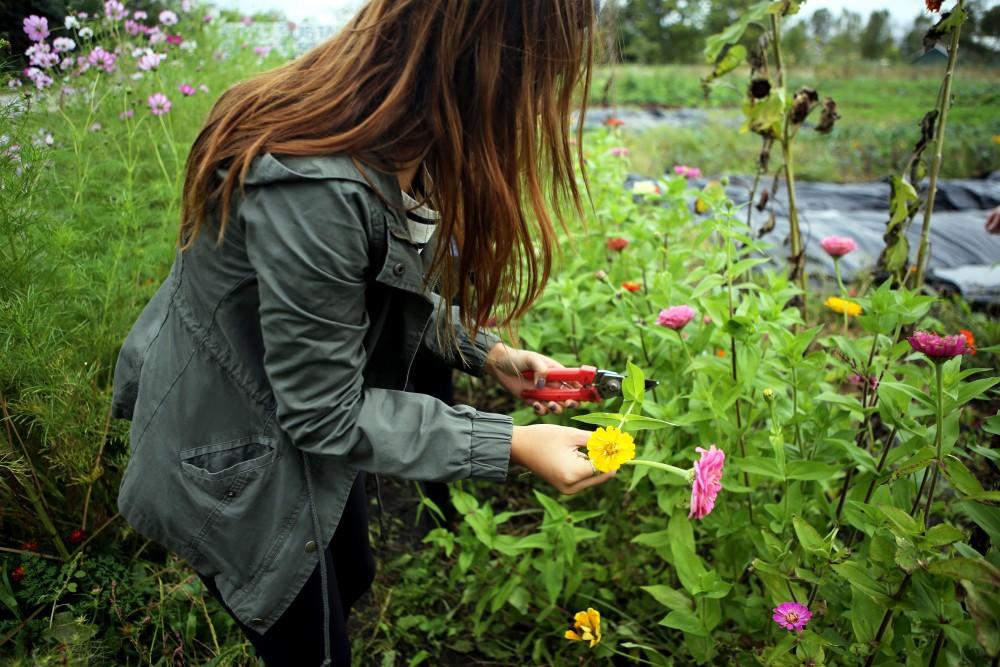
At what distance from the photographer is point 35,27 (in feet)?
5.98

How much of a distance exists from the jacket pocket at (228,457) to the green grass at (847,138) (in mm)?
3652

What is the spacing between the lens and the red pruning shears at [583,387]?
1.32 m

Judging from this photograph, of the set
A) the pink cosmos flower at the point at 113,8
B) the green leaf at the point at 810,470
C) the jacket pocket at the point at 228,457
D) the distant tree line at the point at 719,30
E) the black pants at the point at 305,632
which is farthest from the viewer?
the distant tree line at the point at 719,30

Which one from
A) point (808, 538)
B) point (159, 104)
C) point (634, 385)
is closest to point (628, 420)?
point (634, 385)

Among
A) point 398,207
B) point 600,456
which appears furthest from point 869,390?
point 398,207

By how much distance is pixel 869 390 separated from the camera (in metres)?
1.49

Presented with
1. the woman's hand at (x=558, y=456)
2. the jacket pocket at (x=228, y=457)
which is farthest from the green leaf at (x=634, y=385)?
the jacket pocket at (x=228, y=457)

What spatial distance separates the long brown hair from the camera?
3.15ft

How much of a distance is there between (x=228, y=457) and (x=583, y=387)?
65 cm

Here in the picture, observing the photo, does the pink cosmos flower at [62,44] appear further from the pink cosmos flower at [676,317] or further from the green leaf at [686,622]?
the green leaf at [686,622]

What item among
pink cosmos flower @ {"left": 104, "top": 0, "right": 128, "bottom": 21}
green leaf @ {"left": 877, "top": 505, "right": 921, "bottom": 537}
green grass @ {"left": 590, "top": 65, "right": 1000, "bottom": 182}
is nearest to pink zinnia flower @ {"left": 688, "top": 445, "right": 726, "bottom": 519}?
green leaf @ {"left": 877, "top": 505, "right": 921, "bottom": 537}

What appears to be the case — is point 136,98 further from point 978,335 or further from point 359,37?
point 978,335

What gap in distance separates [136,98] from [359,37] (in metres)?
1.45

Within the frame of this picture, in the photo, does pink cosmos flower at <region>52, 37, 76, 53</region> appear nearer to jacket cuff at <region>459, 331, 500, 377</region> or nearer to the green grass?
jacket cuff at <region>459, 331, 500, 377</region>
